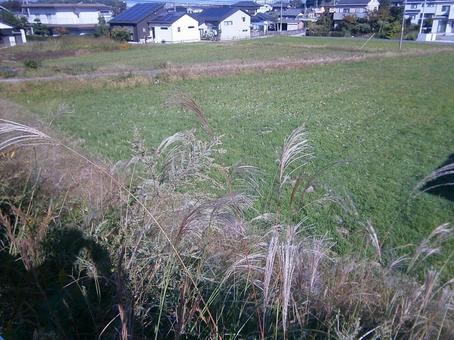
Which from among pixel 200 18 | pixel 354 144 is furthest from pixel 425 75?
pixel 200 18

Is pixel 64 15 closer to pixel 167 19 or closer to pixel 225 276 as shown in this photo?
pixel 167 19

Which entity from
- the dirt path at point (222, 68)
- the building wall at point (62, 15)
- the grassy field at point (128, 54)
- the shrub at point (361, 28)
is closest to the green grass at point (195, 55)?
the grassy field at point (128, 54)

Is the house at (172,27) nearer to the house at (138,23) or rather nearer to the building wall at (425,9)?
the house at (138,23)

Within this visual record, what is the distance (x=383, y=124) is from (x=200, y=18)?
4905 cm

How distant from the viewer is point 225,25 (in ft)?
169

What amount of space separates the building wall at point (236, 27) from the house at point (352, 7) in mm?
14991

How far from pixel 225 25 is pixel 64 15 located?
76.8ft

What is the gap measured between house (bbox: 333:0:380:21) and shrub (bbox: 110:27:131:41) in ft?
108

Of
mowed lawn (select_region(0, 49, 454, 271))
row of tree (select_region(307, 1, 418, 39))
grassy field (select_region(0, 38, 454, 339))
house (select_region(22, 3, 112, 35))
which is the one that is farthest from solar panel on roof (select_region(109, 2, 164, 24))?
grassy field (select_region(0, 38, 454, 339))

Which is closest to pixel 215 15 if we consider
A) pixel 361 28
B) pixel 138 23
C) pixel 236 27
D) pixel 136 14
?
pixel 236 27

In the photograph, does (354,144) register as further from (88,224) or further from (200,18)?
(200,18)

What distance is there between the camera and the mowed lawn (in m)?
5.33

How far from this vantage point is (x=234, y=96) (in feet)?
48.7

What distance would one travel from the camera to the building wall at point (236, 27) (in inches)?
2026
